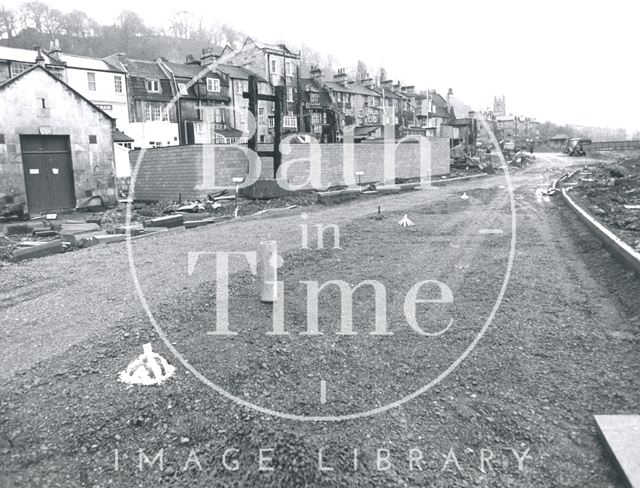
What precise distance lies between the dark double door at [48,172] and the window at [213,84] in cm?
2978

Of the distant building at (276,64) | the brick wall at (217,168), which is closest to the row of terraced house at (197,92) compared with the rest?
the distant building at (276,64)

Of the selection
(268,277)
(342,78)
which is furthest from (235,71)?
(268,277)

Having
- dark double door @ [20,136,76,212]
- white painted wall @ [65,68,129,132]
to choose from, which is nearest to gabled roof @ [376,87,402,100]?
white painted wall @ [65,68,129,132]

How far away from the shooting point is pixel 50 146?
19.8 m

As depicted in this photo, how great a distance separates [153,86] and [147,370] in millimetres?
44472

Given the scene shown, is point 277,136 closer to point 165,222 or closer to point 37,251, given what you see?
point 165,222

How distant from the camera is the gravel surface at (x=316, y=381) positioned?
135 inches

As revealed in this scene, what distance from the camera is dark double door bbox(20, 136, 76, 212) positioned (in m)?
19.1

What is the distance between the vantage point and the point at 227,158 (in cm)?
2075

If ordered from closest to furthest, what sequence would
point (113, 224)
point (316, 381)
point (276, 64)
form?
1. point (316, 381)
2. point (113, 224)
3. point (276, 64)

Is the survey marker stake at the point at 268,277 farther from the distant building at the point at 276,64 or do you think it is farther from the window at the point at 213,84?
the distant building at the point at 276,64

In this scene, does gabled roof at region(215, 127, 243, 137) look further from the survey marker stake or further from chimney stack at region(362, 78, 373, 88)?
the survey marker stake

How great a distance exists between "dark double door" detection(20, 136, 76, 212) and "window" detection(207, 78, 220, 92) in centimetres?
2978

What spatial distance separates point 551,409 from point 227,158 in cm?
1846
